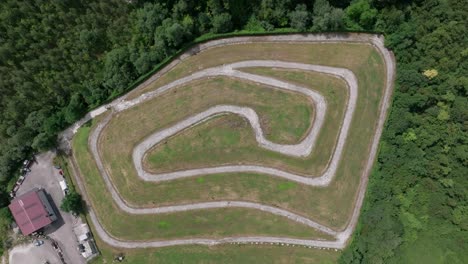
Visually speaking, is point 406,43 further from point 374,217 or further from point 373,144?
point 374,217

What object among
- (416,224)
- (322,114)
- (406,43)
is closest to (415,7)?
(406,43)

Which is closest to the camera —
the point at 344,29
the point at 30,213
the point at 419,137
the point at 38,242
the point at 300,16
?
the point at 300,16

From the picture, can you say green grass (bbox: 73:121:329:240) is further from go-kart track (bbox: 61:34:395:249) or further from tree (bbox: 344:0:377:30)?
tree (bbox: 344:0:377:30)

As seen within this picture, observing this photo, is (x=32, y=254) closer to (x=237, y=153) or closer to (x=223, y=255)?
(x=223, y=255)

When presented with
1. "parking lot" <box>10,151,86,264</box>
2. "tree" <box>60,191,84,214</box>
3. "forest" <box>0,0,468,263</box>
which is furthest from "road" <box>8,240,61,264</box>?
"forest" <box>0,0,468,263</box>

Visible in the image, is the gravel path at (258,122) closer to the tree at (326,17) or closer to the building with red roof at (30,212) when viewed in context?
the tree at (326,17)

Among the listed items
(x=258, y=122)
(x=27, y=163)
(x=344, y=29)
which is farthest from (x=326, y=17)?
(x=27, y=163)
